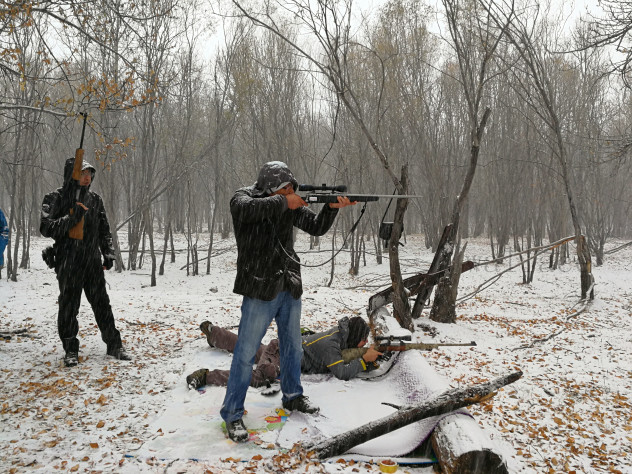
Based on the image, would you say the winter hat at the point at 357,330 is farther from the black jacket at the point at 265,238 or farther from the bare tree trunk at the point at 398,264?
the bare tree trunk at the point at 398,264

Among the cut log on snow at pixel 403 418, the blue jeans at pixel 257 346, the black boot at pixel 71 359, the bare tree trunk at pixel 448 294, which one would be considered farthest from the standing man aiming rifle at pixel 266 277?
the bare tree trunk at pixel 448 294

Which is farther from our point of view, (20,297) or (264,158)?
(264,158)


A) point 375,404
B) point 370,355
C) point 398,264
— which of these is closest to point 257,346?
point 375,404

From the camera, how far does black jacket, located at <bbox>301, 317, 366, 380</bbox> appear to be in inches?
169

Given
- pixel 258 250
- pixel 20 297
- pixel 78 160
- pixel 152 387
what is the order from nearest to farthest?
pixel 258 250
pixel 152 387
pixel 78 160
pixel 20 297

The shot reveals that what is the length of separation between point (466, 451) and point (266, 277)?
1.73 m

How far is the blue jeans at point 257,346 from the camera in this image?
125 inches

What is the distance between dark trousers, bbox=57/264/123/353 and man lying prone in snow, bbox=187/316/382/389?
1404 mm

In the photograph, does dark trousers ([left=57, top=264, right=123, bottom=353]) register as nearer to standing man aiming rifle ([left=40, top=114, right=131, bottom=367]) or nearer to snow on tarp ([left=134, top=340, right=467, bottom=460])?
standing man aiming rifle ([left=40, top=114, right=131, bottom=367])

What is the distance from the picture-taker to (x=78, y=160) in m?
4.52

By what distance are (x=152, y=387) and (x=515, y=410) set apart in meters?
3.58

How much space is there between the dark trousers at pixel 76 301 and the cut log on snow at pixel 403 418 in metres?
3.03

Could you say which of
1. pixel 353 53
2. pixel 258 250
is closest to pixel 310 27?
pixel 258 250

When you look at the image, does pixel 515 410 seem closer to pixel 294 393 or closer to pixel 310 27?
pixel 294 393
